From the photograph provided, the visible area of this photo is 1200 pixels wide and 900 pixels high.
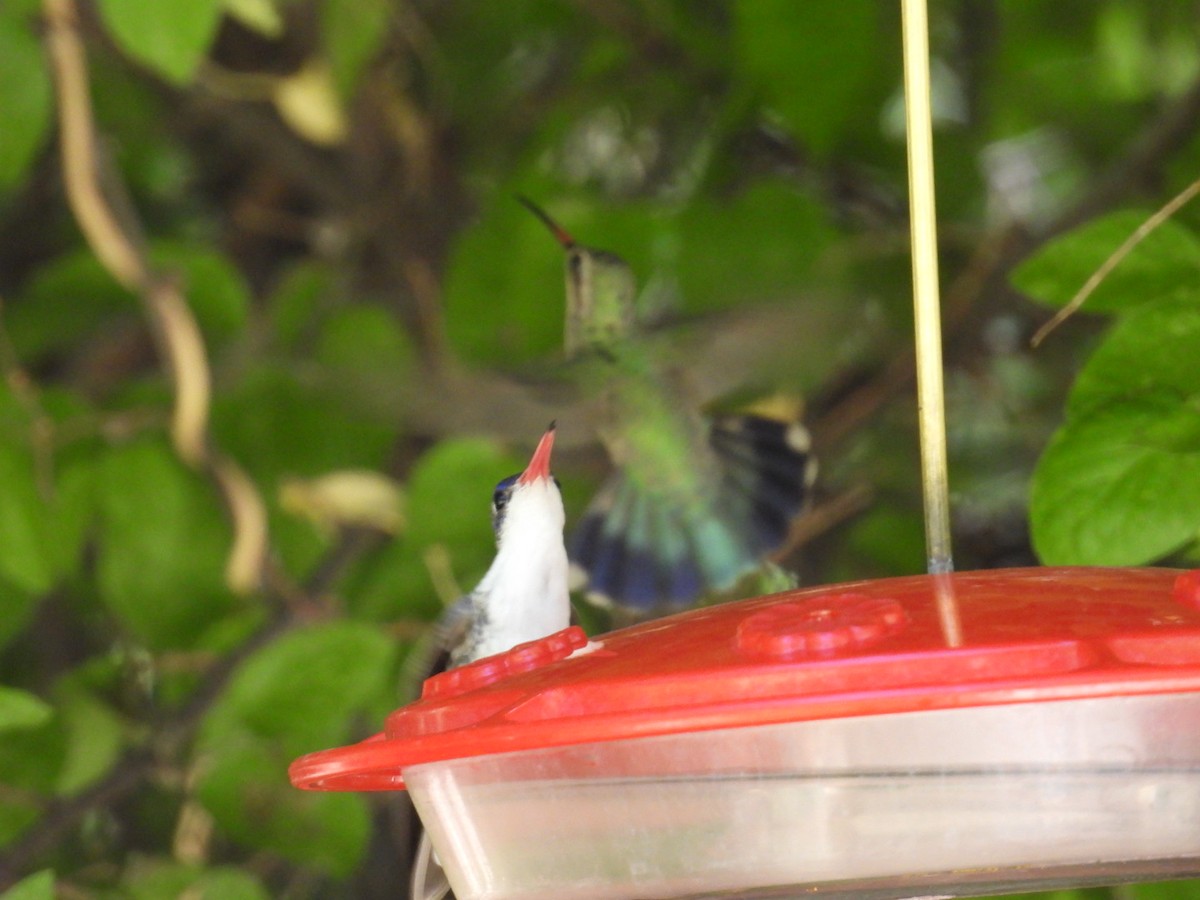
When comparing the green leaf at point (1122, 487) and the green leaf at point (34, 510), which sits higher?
the green leaf at point (34, 510)

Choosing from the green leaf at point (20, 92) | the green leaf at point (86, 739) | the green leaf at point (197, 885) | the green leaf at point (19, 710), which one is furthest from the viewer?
the green leaf at point (86, 739)

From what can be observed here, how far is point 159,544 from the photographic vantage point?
2264 mm

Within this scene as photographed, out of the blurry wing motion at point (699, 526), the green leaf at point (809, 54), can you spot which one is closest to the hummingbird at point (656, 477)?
the blurry wing motion at point (699, 526)

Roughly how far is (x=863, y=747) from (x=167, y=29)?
1.21 m

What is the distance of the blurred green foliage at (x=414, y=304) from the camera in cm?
199

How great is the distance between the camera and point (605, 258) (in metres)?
1.87

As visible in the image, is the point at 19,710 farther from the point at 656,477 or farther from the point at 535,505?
the point at 656,477

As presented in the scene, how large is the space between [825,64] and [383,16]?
0.63m

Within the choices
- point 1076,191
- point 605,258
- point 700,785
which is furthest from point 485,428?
point 1076,191

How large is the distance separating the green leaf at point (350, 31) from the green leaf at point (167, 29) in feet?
1.71

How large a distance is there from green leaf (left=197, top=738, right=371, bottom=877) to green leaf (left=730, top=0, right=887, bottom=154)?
111 centimetres

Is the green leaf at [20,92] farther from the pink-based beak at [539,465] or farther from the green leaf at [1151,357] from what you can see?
the green leaf at [1151,357]

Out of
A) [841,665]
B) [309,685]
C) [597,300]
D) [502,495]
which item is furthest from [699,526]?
[841,665]

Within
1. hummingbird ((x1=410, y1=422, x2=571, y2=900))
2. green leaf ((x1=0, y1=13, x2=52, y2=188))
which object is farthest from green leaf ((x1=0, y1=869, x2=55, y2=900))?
green leaf ((x1=0, y1=13, x2=52, y2=188))
